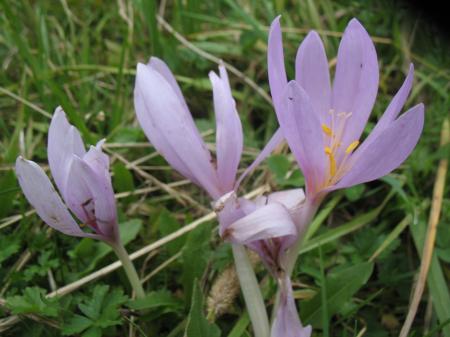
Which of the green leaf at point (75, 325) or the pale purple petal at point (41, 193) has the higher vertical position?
the pale purple petal at point (41, 193)

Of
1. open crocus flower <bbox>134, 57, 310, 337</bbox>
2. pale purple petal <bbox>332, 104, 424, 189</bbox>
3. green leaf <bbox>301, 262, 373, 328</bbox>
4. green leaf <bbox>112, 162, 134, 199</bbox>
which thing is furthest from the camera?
green leaf <bbox>112, 162, 134, 199</bbox>

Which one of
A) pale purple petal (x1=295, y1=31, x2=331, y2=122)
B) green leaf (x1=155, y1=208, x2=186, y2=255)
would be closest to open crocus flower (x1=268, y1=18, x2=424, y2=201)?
pale purple petal (x1=295, y1=31, x2=331, y2=122)

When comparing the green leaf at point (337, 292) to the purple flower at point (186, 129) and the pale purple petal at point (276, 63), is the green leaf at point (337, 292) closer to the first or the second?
the purple flower at point (186, 129)

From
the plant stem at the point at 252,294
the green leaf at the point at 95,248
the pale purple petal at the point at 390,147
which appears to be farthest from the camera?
the green leaf at the point at 95,248

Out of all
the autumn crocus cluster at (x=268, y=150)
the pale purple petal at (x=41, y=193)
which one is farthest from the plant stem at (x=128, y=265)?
the pale purple petal at (x=41, y=193)

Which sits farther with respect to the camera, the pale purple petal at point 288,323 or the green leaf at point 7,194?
the green leaf at point 7,194

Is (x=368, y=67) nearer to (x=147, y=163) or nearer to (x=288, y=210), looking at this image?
(x=288, y=210)

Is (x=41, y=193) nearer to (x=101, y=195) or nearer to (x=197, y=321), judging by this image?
(x=101, y=195)

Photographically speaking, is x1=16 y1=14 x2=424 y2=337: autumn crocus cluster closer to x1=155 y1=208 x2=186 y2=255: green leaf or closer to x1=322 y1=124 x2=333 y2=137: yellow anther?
x1=322 y1=124 x2=333 y2=137: yellow anther
